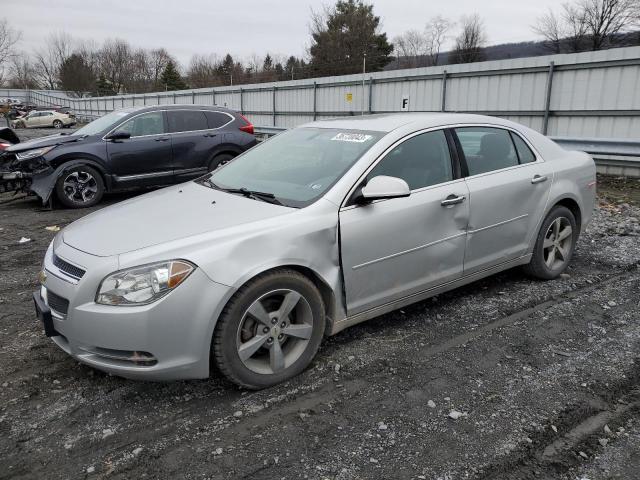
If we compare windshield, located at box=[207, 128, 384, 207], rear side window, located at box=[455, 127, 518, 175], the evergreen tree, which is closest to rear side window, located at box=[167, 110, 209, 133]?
windshield, located at box=[207, 128, 384, 207]

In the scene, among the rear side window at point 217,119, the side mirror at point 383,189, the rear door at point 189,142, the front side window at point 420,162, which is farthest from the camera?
the rear side window at point 217,119

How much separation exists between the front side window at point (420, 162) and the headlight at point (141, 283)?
1.47 meters

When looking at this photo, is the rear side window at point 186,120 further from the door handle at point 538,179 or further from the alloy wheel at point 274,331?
the alloy wheel at point 274,331

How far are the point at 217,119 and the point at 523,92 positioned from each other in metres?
7.50

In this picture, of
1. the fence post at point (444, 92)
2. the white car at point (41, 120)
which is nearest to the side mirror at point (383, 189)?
the fence post at point (444, 92)

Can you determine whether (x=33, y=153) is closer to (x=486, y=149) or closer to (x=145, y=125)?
(x=145, y=125)

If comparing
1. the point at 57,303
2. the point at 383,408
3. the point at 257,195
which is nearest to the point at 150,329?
the point at 57,303

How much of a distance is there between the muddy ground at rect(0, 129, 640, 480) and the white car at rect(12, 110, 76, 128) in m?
38.7

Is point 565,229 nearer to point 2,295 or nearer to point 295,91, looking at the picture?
point 2,295

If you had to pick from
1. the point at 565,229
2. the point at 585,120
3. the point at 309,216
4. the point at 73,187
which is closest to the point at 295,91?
the point at 585,120

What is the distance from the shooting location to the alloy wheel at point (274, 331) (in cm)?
295

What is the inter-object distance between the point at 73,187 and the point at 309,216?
690 cm

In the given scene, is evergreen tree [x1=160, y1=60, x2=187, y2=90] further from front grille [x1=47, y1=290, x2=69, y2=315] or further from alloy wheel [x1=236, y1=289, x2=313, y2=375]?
alloy wheel [x1=236, y1=289, x2=313, y2=375]

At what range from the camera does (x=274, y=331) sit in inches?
120
